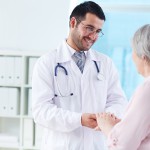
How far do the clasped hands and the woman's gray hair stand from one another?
0.35 meters

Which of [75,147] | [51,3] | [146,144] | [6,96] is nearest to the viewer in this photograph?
[146,144]

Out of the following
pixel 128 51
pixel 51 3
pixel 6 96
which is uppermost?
pixel 51 3

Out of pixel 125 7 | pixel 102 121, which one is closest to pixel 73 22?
pixel 102 121

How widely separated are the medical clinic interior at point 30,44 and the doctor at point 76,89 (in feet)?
3.99

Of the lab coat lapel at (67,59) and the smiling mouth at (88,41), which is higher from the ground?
the smiling mouth at (88,41)

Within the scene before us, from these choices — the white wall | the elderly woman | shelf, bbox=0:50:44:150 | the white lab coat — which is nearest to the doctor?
the white lab coat

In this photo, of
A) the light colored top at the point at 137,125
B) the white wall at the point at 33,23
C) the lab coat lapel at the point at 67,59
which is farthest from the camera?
the white wall at the point at 33,23

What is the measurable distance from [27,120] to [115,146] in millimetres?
2011

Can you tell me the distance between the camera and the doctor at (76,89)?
1790 millimetres

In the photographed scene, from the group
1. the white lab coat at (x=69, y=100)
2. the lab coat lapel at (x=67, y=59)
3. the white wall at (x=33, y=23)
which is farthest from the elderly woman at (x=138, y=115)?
the white wall at (x=33, y=23)

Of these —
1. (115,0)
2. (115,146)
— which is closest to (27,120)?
(115,0)

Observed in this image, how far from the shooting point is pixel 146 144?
48.8 inches

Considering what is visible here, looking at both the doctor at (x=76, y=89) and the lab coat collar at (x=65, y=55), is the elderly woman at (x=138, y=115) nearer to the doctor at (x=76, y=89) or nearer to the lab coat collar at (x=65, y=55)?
the doctor at (x=76, y=89)

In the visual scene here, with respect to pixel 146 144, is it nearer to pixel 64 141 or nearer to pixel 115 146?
pixel 115 146
